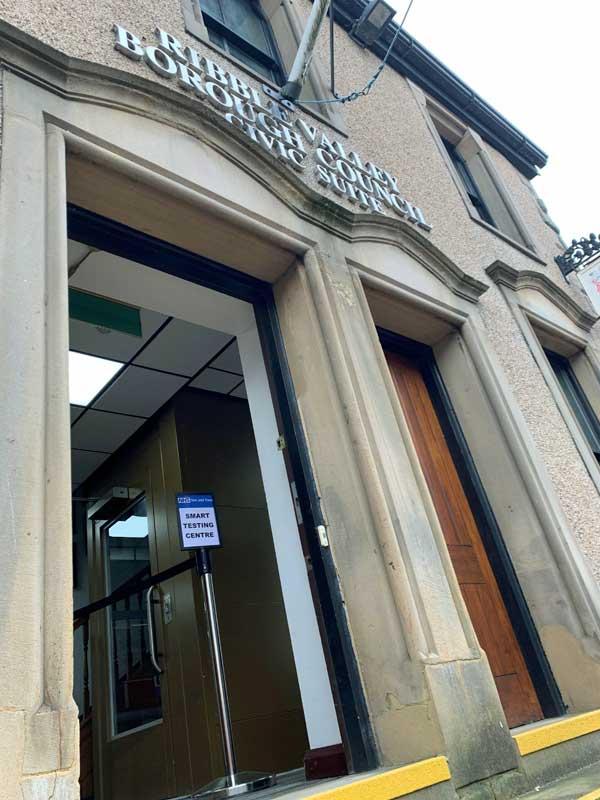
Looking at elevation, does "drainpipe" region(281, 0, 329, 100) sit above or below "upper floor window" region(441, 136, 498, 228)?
below

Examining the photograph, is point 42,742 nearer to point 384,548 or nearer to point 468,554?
point 384,548

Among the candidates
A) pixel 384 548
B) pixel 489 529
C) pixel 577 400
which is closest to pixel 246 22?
pixel 577 400

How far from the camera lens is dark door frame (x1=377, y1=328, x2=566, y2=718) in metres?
3.09

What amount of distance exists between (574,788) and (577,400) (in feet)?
13.1

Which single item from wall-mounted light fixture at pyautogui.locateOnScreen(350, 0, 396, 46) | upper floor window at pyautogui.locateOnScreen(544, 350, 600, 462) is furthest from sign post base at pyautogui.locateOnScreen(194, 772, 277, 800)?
wall-mounted light fixture at pyautogui.locateOnScreen(350, 0, 396, 46)

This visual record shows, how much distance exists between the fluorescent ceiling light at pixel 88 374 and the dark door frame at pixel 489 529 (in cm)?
221

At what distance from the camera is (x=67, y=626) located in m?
1.41

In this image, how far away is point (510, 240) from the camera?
5773mm

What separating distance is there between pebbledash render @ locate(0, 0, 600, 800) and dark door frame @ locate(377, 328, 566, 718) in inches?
0.6

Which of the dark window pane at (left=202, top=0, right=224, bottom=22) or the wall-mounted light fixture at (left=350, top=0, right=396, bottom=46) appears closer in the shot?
the dark window pane at (left=202, top=0, right=224, bottom=22)

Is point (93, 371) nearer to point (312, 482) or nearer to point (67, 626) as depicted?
point (312, 482)

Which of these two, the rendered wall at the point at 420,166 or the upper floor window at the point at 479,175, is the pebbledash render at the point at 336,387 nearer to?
the rendered wall at the point at 420,166

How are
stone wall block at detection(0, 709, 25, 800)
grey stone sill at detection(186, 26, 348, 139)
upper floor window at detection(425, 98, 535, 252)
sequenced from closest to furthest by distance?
stone wall block at detection(0, 709, 25, 800) < grey stone sill at detection(186, 26, 348, 139) < upper floor window at detection(425, 98, 535, 252)

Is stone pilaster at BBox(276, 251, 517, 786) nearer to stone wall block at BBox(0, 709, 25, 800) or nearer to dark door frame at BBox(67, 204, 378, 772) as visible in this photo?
dark door frame at BBox(67, 204, 378, 772)
